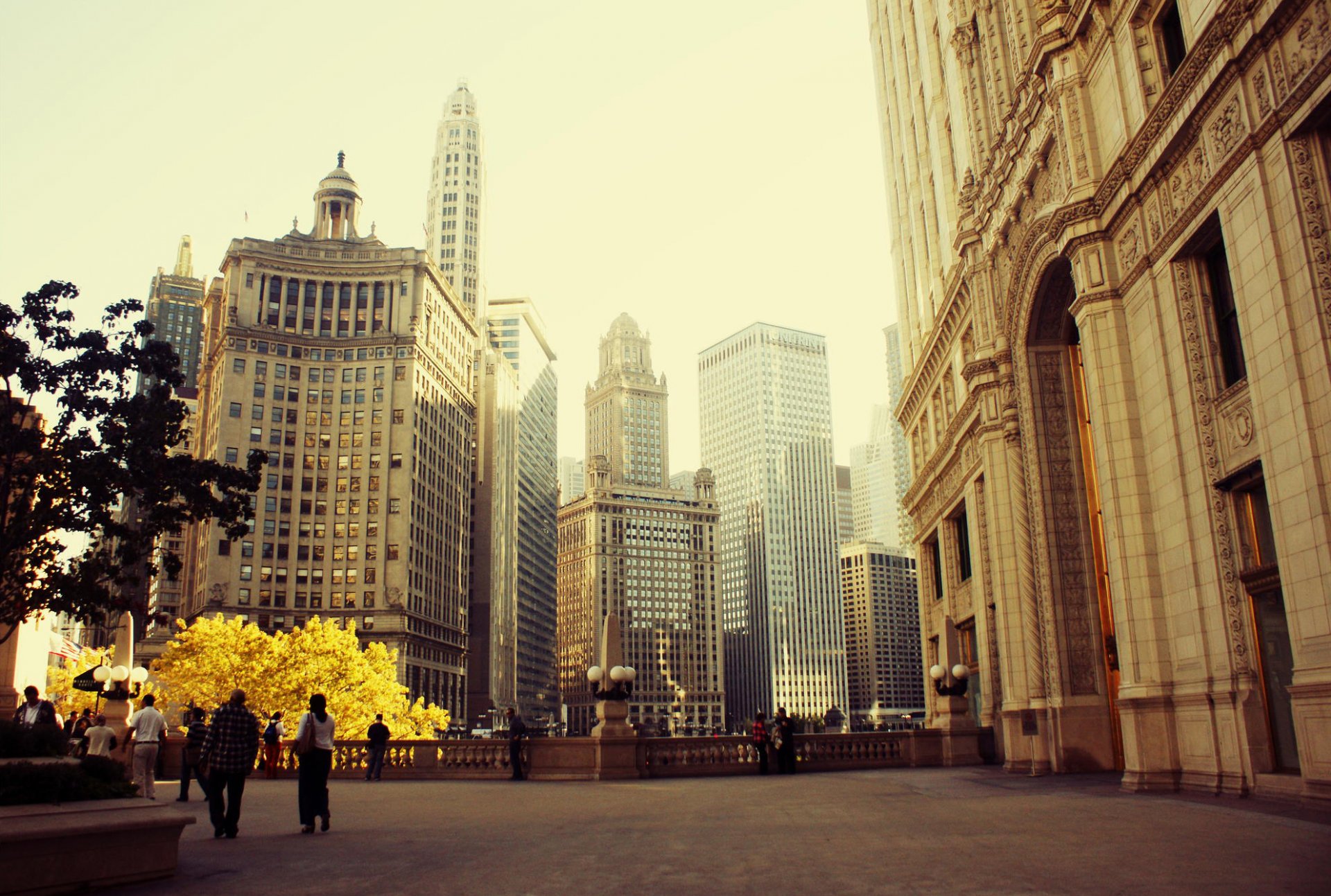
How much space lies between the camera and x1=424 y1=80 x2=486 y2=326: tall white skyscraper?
16612cm

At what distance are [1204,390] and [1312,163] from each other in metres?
4.65

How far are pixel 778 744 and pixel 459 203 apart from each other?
152903 millimetres

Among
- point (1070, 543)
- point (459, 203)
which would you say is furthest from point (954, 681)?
point (459, 203)

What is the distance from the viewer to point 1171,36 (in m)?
20.1

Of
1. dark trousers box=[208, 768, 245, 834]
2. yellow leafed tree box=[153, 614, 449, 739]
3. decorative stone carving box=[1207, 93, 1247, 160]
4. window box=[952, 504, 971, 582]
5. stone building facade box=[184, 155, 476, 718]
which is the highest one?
stone building facade box=[184, 155, 476, 718]

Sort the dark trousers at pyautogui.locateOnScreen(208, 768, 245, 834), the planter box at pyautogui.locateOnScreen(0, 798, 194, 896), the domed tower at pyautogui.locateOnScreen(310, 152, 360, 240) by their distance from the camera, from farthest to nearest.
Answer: the domed tower at pyautogui.locateOnScreen(310, 152, 360, 240) → the dark trousers at pyautogui.locateOnScreen(208, 768, 245, 834) → the planter box at pyautogui.locateOnScreen(0, 798, 194, 896)

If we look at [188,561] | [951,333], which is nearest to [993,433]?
[951,333]

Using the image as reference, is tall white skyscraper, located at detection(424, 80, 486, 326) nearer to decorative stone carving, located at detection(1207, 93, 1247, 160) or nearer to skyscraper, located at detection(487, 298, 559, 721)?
skyscraper, located at detection(487, 298, 559, 721)

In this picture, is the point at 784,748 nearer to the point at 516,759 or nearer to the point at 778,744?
the point at 778,744

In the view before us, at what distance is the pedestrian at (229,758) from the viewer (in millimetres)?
14227

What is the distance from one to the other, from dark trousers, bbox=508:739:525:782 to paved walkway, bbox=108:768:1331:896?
8.49 m

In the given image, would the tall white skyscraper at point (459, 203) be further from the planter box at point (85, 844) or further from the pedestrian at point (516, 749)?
the planter box at point (85, 844)

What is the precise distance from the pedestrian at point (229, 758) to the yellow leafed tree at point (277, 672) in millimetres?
54711

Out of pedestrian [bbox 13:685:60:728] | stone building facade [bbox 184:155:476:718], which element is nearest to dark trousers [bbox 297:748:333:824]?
pedestrian [bbox 13:685:60:728]
